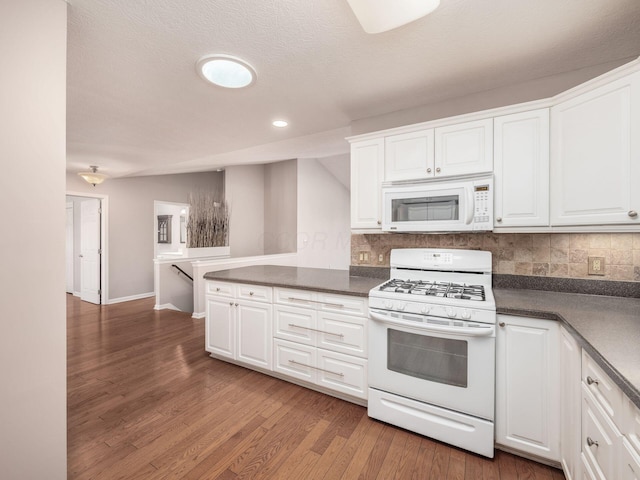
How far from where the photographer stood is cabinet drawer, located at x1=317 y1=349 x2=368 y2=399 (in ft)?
7.02

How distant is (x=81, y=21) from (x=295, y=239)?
4.37 meters

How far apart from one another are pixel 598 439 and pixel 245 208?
5690mm

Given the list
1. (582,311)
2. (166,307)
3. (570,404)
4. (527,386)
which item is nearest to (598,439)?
(570,404)

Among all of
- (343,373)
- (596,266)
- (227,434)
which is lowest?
(227,434)

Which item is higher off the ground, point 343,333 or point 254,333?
point 343,333

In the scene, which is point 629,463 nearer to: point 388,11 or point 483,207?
point 483,207

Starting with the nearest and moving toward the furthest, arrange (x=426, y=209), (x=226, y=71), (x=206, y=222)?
(x=226, y=71), (x=426, y=209), (x=206, y=222)

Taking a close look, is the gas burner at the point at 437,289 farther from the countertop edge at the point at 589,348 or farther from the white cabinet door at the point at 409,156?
the white cabinet door at the point at 409,156

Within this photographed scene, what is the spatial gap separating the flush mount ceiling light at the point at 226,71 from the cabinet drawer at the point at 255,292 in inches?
63.9

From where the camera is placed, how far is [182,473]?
1577mm

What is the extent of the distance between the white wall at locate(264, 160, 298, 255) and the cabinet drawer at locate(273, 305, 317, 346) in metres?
3.25

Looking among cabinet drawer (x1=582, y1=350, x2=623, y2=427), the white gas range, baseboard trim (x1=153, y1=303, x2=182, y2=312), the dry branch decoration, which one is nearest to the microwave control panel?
the white gas range

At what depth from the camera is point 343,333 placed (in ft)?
7.21

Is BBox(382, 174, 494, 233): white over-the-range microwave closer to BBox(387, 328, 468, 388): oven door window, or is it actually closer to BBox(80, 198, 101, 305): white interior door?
BBox(387, 328, 468, 388): oven door window
